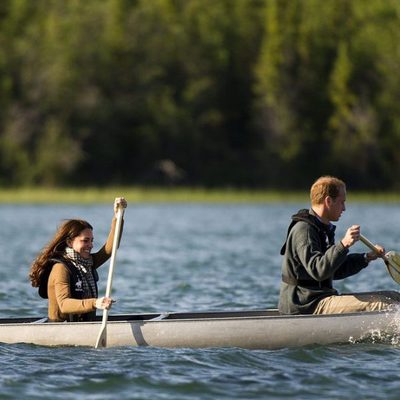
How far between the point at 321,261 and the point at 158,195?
1785 inches

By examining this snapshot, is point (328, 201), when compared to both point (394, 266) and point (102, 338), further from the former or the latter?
point (102, 338)

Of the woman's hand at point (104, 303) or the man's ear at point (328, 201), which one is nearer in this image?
the woman's hand at point (104, 303)

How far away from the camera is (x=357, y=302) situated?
10734mm

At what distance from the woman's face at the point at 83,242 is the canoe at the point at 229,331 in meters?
0.62

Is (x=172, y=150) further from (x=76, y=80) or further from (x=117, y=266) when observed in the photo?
(x=117, y=266)

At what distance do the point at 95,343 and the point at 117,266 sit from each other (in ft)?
36.6

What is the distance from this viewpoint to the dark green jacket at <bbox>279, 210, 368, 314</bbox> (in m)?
10.1

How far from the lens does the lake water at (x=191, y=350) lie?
30.5 feet

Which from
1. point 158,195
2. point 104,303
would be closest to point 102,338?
point 104,303

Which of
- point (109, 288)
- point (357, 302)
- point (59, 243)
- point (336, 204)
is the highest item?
point (336, 204)

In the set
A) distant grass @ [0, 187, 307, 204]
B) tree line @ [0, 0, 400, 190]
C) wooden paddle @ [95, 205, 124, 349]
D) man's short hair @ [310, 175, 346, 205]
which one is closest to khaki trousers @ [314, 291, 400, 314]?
man's short hair @ [310, 175, 346, 205]

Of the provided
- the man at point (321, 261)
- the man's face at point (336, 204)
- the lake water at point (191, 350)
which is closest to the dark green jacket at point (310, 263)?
the man at point (321, 261)

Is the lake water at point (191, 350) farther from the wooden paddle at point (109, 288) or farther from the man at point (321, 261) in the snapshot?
the man at point (321, 261)

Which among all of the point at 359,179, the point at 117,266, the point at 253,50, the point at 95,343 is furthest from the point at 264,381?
the point at 253,50
